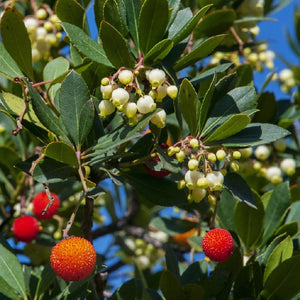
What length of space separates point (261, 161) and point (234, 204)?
47cm

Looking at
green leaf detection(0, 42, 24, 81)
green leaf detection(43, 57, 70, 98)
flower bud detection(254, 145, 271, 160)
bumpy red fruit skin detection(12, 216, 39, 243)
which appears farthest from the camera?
flower bud detection(254, 145, 271, 160)

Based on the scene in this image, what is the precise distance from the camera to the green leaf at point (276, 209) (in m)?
1.52

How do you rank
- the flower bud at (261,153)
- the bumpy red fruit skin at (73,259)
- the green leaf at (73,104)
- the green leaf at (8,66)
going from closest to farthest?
the bumpy red fruit skin at (73,259) < the green leaf at (73,104) < the green leaf at (8,66) < the flower bud at (261,153)

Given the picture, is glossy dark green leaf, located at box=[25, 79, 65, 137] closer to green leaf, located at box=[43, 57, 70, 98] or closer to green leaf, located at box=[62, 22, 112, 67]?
green leaf, located at box=[62, 22, 112, 67]

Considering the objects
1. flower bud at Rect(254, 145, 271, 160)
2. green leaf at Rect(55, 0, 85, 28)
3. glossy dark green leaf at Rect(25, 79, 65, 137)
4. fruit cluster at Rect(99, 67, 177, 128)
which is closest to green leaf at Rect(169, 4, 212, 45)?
fruit cluster at Rect(99, 67, 177, 128)

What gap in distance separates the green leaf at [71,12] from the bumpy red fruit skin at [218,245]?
1.92 ft

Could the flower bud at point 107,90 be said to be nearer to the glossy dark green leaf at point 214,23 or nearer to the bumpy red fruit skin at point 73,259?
the bumpy red fruit skin at point 73,259

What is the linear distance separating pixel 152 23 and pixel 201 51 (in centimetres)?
12

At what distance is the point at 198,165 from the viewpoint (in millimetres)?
1213

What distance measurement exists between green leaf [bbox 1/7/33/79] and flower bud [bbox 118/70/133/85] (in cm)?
24

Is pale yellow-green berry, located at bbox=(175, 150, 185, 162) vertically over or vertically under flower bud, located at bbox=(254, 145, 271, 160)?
over

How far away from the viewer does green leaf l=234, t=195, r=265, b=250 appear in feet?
4.94

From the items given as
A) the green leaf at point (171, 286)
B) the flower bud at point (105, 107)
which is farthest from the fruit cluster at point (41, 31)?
the green leaf at point (171, 286)

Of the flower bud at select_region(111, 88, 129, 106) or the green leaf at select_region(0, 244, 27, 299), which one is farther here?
the green leaf at select_region(0, 244, 27, 299)
